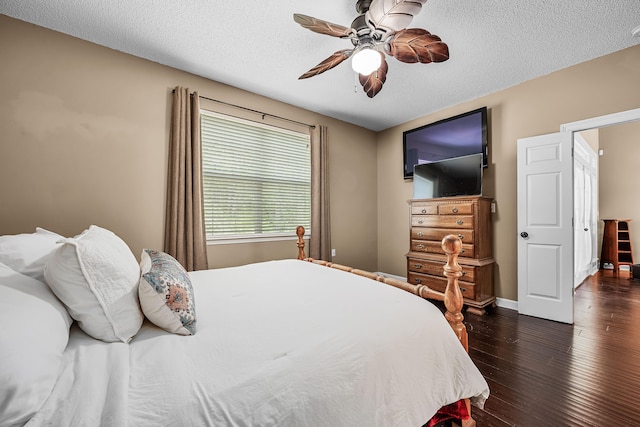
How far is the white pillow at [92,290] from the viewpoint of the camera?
87 cm

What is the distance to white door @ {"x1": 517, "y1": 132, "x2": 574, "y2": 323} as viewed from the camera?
270cm

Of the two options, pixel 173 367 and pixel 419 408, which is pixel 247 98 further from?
pixel 419 408

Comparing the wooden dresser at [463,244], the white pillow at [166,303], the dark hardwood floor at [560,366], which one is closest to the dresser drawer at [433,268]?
the wooden dresser at [463,244]

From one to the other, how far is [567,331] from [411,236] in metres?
1.79

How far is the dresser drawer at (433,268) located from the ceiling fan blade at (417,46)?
2288mm

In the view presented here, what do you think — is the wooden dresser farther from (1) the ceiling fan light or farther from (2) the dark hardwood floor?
(1) the ceiling fan light

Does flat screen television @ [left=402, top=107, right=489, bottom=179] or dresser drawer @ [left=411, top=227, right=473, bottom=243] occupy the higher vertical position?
flat screen television @ [left=402, top=107, right=489, bottom=179]

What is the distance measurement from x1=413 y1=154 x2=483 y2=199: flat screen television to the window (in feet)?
5.27

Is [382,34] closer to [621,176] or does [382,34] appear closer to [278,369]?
[278,369]

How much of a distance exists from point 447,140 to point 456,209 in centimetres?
110

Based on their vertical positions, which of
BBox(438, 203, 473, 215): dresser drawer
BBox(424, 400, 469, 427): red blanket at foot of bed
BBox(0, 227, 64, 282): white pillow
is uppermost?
BBox(438, 203, 473, 215): dresser drawer

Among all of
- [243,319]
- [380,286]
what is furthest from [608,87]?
[243,319]

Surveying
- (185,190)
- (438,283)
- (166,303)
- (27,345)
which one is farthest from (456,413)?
(185,190)

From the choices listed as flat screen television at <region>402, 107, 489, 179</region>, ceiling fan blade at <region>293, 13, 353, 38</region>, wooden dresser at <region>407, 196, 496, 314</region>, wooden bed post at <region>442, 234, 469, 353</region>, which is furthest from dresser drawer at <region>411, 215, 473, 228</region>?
ceiling fan blade at <region>293, 13, 353, 38</region>
